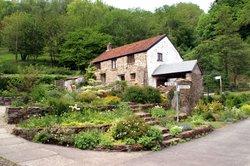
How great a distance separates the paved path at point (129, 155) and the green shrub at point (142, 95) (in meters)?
6.96

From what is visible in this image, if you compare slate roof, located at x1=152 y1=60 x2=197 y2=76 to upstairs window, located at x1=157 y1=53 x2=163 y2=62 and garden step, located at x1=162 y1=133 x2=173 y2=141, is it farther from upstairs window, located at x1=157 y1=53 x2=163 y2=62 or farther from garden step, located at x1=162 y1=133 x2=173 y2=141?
garden step, located at x1=162 y1=133 x2=173 y2=141

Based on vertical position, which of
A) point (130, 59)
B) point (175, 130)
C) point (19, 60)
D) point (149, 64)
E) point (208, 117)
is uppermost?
point (19, 60)

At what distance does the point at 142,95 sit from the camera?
56.5ft

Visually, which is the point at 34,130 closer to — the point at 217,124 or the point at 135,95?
the point at 135,95

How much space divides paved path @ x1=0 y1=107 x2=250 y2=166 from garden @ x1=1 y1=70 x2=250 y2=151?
50cm

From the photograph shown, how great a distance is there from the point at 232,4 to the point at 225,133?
5710 cm

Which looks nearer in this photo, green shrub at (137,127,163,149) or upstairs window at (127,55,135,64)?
green shrub at (137,127,163,149)

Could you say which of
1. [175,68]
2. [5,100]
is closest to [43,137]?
[5,100]

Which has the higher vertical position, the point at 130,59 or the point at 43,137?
the point at 130,59

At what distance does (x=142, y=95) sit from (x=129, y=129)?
770 cm

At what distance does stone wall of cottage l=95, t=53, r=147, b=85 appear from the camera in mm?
30734

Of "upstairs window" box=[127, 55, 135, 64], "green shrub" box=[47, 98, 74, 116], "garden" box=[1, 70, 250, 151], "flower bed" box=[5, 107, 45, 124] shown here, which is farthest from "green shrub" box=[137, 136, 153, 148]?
"upstairs window" box=[127, 55, 135, 64]

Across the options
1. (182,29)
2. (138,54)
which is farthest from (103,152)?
(182,29)

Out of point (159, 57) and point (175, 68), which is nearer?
point (175, 68)
